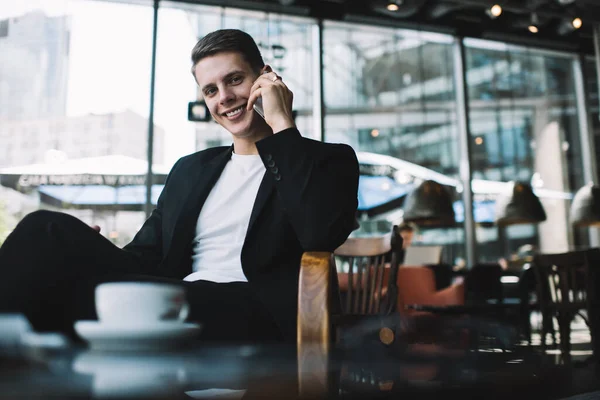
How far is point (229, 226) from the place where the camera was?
1.19m

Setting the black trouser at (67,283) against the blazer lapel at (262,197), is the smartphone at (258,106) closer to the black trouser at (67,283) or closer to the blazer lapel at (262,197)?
the blazer lapel at (262,197)

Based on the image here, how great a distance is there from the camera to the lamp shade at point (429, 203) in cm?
594

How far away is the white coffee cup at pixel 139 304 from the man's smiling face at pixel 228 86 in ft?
2.62

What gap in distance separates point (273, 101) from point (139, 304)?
69 centimetres

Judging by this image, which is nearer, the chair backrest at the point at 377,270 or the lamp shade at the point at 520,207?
the chair backrest at the point at 377,270

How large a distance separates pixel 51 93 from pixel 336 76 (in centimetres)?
411

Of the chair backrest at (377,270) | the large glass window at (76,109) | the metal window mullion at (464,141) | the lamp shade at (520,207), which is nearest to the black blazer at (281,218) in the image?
the chair backrest at (377,270)

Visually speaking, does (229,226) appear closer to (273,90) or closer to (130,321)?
(273,90)

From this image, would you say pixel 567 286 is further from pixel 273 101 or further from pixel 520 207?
pixel 273 101

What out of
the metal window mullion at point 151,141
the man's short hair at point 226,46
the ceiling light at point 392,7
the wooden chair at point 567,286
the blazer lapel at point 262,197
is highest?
the ceiling light at point 392,7

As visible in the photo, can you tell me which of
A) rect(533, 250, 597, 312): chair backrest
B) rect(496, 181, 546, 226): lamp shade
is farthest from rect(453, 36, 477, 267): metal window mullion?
rect(533, 250, 597, 312): chair backrest

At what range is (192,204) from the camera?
1188 mm

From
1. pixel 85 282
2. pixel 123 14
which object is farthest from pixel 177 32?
pixel 85 282

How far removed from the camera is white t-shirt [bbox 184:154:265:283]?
→ 1169 millimetres
